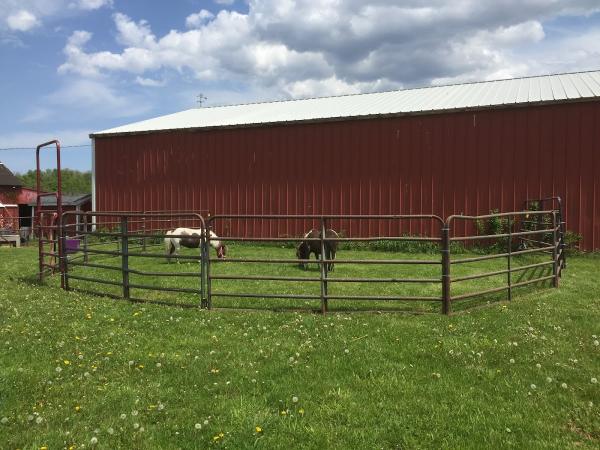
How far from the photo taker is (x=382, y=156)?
17.5 meters

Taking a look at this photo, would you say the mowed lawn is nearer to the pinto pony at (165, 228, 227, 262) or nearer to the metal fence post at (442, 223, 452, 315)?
the metal fence post at (442, 223, 452, 315)

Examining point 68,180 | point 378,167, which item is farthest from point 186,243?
point 68,180

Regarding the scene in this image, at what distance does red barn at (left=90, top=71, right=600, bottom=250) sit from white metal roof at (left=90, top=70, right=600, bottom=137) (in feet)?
0.26

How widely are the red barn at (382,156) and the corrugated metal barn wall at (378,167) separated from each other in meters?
0.04

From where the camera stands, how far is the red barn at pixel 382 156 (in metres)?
15.3

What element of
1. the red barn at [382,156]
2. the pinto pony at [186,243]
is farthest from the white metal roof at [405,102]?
the pinto pony at [186,243]

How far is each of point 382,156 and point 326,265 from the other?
10.1m

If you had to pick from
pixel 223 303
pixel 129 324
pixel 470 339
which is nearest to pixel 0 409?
pixel 129 324

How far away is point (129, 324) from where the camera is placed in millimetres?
6926

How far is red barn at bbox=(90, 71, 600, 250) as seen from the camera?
15.3m

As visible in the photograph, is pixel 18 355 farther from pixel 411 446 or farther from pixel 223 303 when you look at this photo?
pixel 411 446

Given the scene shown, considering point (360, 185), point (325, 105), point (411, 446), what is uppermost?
point (325, 105)

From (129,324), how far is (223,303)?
169 cm

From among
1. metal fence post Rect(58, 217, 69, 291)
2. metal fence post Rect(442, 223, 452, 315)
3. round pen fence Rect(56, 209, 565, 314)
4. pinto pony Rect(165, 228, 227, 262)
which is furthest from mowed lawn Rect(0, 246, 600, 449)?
pinto pony Rect(165, 228, 227, 262)
